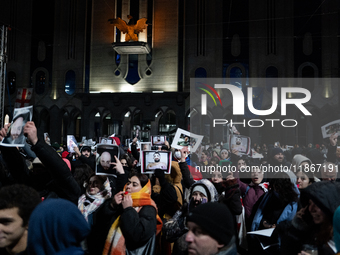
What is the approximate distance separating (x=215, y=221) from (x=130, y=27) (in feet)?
73.9

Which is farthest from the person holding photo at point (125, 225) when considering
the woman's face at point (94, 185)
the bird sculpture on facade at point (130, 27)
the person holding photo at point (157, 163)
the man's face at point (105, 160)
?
the bird sculpture on facade at point (130, 27)

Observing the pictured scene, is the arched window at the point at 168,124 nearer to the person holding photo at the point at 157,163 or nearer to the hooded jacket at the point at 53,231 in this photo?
the person holding photo at the point at 157,163

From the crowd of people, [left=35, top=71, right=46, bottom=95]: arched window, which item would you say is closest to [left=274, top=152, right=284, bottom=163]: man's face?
the crowd of people

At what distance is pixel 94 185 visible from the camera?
11.9ft

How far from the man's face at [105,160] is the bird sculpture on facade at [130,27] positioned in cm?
1999

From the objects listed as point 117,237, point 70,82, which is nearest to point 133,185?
point 117,237

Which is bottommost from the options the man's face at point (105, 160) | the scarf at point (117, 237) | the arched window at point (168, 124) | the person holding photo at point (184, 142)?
the scarf at point (117, 237)

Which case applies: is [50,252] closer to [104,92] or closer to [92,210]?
[92,210]

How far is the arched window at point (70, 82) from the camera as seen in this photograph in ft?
80.0

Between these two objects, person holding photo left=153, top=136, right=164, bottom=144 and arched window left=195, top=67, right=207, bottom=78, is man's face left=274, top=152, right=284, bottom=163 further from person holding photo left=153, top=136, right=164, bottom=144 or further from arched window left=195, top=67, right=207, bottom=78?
arched window left=195, top=67, right=207, bottom=78

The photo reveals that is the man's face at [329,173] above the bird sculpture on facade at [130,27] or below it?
below

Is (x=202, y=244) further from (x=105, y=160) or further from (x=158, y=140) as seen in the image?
(x=158, y=140)

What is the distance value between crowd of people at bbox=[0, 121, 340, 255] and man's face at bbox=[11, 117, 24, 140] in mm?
125

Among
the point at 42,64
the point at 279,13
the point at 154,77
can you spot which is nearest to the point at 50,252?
the point at 154,77
